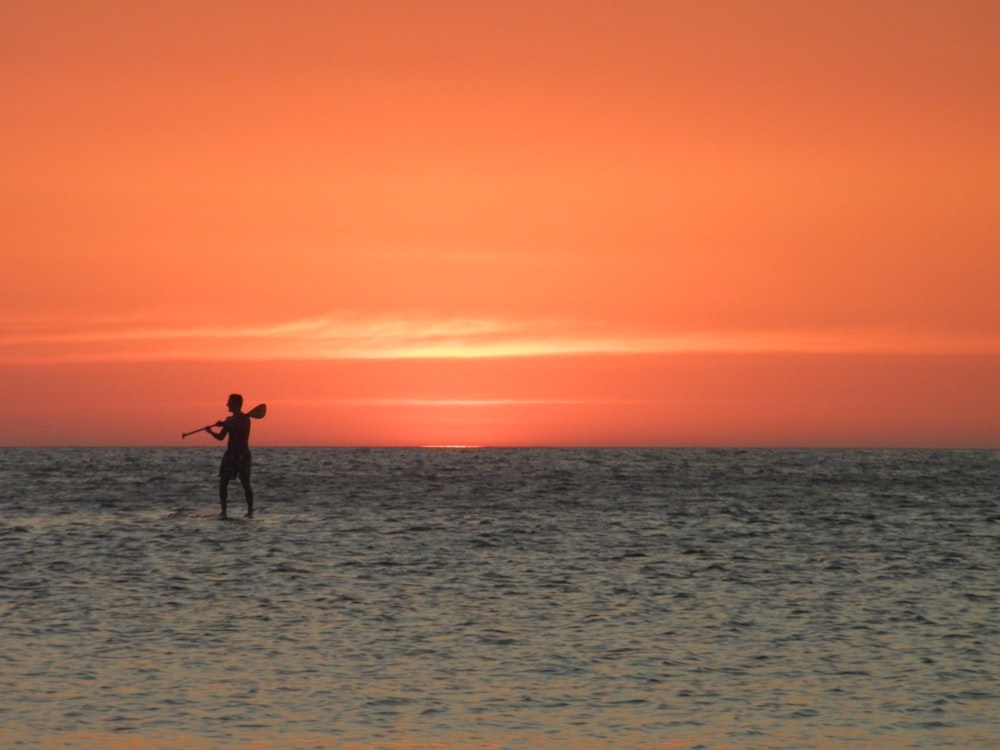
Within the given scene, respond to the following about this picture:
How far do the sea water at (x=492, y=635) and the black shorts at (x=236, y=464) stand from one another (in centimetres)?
125

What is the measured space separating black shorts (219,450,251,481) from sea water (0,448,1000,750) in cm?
125

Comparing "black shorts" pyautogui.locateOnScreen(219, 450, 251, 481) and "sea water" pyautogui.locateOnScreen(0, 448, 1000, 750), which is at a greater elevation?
"black shorts" pyautogui.locateOnScreen(219, 450, 251, 481)

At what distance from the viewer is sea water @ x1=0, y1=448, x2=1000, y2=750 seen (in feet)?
40.3

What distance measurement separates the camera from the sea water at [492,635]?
1228 centimetres

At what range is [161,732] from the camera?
38.8 feet

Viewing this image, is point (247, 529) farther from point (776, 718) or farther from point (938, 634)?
point (776, 718)

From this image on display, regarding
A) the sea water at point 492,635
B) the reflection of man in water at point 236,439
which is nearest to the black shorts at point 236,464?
the reflection of man in water at point 236,439

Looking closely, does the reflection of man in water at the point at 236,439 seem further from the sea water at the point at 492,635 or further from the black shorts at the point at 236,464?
the sea water at the point at 492,635

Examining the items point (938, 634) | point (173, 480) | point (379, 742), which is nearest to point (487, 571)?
point (938, 634)

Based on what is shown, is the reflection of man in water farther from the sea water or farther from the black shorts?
the sea water

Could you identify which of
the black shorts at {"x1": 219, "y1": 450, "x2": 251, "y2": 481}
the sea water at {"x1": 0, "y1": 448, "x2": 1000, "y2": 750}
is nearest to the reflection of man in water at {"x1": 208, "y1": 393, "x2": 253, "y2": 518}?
the black shorts at {"x1": 219, "y1": 450, "x2": 251, "y2": 481}

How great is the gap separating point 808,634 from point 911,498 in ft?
126

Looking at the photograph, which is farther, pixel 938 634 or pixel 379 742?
pixel 938 634

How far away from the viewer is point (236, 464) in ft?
110
